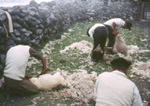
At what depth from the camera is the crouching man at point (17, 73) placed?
4762mm

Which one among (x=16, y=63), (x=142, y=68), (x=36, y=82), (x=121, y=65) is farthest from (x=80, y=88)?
(x=142, y=68)

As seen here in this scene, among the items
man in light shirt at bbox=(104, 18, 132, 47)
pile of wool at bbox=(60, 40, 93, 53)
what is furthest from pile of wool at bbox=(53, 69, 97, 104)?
man in light shirt at bbox=(104, 18, 132, 47)

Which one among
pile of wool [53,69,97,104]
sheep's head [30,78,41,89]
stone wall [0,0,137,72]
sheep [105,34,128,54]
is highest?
stone wall [0,0,137,72]

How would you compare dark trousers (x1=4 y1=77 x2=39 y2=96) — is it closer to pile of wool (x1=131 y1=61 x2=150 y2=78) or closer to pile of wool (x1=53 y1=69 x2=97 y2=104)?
pile of wool (x1=53 y1=69 x2=97 y2=104)

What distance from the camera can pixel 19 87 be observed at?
489cm

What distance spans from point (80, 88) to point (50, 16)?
6334 millimetres

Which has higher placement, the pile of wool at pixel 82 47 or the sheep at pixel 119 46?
the sheep at pixel 119 46

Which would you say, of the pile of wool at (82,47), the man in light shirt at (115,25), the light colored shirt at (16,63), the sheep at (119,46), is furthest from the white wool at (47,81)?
the man in light shirt at (115,25)

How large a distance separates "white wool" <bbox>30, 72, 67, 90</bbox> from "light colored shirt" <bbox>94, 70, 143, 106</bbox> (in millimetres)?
2245

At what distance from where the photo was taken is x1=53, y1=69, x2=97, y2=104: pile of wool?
4.89 meters

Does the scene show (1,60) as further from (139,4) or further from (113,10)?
(139,4)

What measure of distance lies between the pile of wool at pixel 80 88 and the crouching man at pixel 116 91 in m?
1.78

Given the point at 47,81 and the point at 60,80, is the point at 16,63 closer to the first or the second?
the point at 47,81

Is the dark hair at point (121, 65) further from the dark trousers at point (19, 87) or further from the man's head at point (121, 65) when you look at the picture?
the dark trousers at point (19, 87)
